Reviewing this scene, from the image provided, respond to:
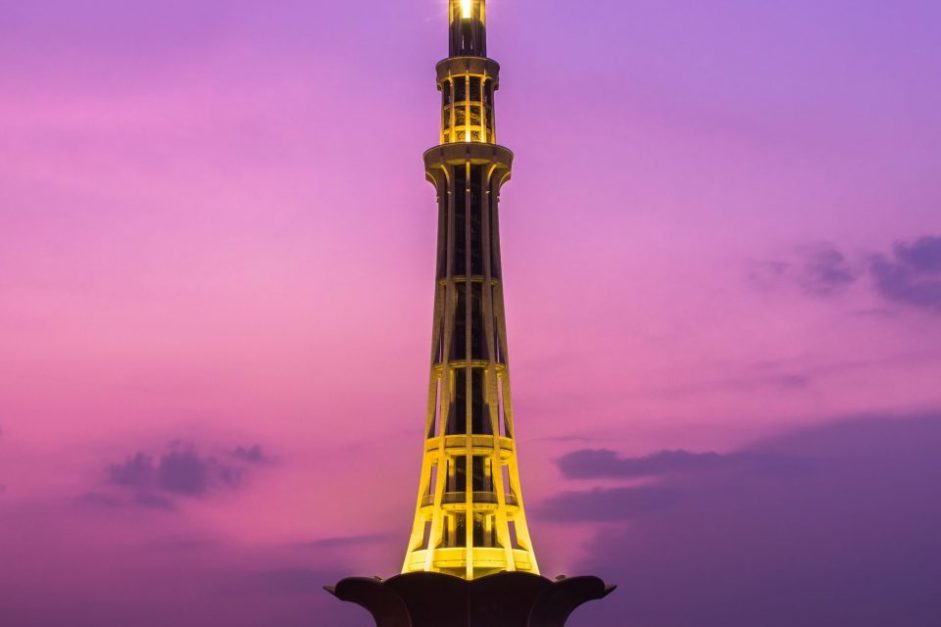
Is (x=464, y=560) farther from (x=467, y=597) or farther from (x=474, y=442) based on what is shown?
(x=474, y=442)

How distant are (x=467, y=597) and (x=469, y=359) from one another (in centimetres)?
1200

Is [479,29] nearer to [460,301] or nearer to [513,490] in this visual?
[460,301]

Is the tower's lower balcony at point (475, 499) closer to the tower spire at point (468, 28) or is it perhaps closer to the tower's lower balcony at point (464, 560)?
the tower's lower balcony at point (464, 560)

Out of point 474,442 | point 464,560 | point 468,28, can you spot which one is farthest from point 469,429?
point 468,28

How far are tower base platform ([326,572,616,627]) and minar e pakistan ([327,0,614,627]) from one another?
0.04 metres

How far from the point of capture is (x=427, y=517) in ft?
238

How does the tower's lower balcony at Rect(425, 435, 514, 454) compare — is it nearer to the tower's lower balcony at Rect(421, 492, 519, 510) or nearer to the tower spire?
the tower's lower balcony at Rect(421, 492, 519, 510)

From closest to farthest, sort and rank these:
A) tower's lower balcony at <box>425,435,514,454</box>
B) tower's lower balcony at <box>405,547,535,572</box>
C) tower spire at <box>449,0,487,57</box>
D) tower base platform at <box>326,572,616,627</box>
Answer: tower base platform at <box>326,572,616,627</box>
tower's lower balcony at <box>405,547,535,572</box>
tower's lower balcony at <box>425,435,514,454</box>
tower spire at <box>449,0,487,57</box>

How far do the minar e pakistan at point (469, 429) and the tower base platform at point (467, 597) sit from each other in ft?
0.14

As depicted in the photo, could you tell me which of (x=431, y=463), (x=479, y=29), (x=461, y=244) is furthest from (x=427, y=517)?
(x=479, y=29)

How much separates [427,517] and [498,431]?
5.17 m

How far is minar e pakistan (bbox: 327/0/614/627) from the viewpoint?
67750 millimetres

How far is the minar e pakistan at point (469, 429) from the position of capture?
6775cm

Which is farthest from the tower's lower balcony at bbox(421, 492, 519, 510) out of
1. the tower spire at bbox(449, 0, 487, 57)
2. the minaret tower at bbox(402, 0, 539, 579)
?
the tower spire at bbox(449, 0, 487, 57)
